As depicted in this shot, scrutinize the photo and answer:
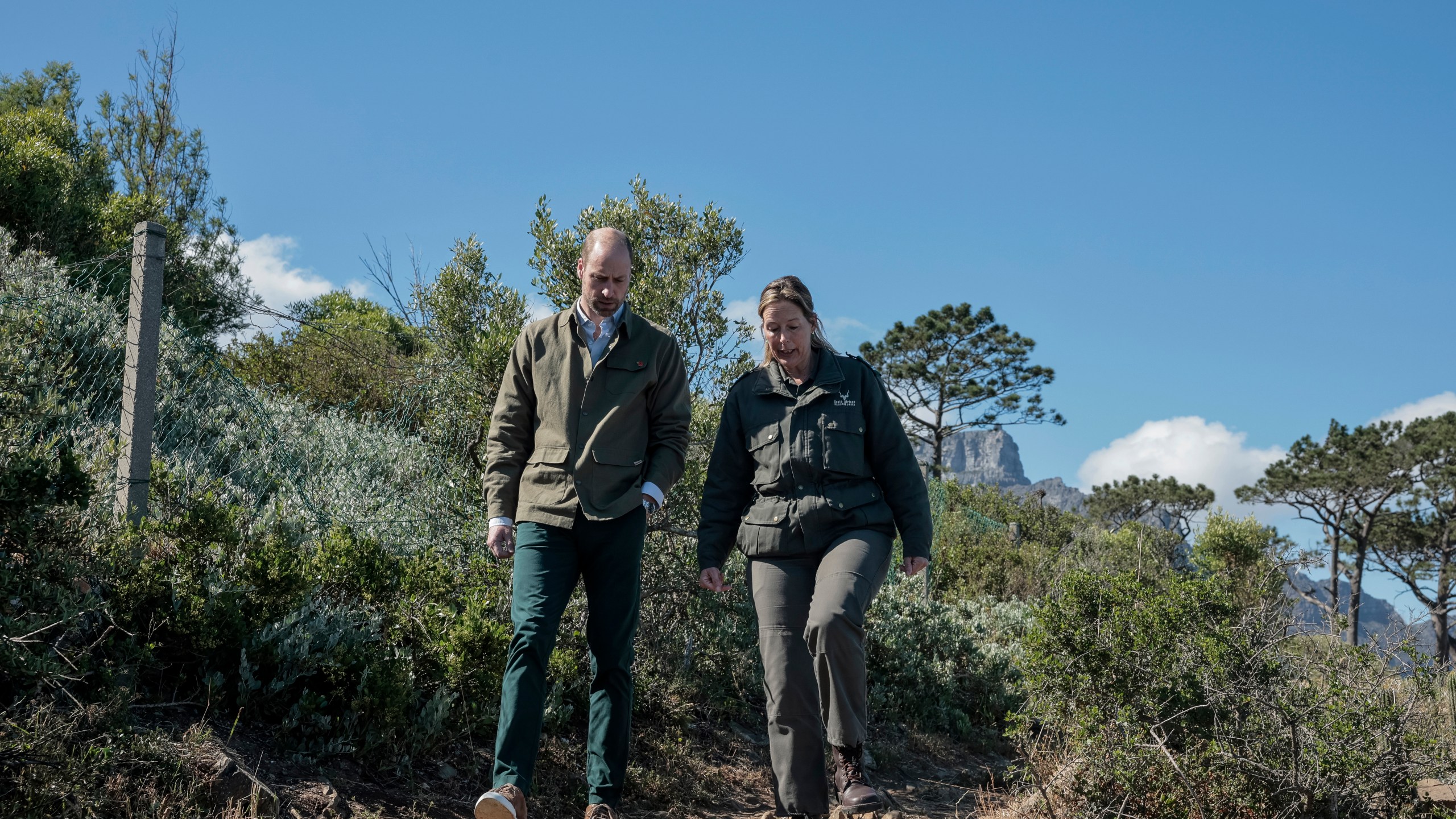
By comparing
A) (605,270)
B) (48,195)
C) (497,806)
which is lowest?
(497,806)

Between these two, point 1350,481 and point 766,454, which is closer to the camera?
point 766,454

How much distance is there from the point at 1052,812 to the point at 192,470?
196 inches

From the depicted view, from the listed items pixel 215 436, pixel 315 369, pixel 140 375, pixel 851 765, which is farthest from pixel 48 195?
pixel 851 765

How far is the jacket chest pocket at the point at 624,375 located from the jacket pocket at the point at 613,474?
0.21 meters

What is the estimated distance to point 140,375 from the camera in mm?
4020

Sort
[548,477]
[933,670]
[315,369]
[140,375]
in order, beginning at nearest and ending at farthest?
[548,477] → [140,375] → [933,670] → [315,369]

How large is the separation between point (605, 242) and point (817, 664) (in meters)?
1.57

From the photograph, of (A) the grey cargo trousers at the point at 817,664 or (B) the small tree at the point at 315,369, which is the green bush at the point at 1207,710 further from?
(B) the small tree at the point at 315,369

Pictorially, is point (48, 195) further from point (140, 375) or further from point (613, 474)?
point (613, 474)

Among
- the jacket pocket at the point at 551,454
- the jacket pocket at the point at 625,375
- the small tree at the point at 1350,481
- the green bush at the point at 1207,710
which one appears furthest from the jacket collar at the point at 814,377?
the small tree at the point at 1350,481

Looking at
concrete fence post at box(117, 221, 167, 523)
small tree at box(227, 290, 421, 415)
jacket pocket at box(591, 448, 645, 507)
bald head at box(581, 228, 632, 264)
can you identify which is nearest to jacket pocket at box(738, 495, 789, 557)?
jacket pocket at box(591, 448, 645, 507)

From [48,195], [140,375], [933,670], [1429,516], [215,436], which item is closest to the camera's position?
[140,375]

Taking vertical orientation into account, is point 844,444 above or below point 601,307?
below

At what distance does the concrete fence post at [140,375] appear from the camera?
3959 millimetres
